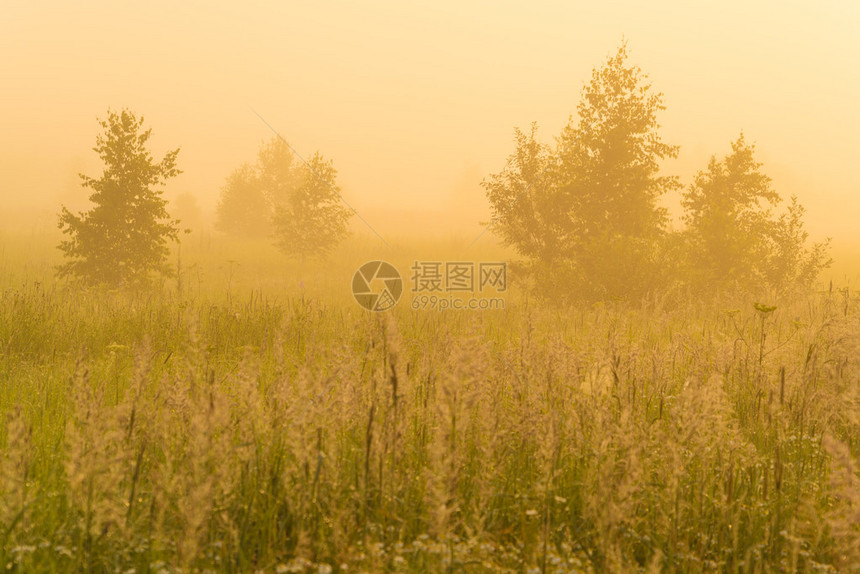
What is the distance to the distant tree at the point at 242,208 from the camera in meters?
35.9

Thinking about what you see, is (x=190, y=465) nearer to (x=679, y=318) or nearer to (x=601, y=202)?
(x=679, y=318)

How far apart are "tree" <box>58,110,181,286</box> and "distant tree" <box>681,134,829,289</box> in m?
13.3

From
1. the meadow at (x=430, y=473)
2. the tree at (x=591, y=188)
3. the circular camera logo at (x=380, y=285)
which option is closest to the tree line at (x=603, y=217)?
the tree at (x=591, y=188)

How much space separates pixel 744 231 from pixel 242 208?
100ft

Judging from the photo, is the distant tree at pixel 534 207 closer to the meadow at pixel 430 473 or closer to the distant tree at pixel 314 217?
the meadow at pixel 430 473

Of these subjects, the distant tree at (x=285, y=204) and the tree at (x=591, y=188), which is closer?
the tree at (x=591, y=188)

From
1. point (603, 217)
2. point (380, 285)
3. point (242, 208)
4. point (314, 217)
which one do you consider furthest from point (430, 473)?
point (242, 208)

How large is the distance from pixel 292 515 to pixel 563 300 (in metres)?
10.7

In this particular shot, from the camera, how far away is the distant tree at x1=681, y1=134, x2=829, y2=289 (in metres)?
13.1

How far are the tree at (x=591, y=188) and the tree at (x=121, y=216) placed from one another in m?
8.98

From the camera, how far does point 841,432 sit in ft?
14.6

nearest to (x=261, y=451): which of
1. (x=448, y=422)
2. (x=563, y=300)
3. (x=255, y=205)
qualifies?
(x=448, y=422)

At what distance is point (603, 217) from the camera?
13.3m

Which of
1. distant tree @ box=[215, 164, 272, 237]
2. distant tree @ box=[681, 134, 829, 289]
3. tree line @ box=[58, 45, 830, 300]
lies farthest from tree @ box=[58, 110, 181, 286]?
distant tree @ box=[215, 164, 272, 237]
